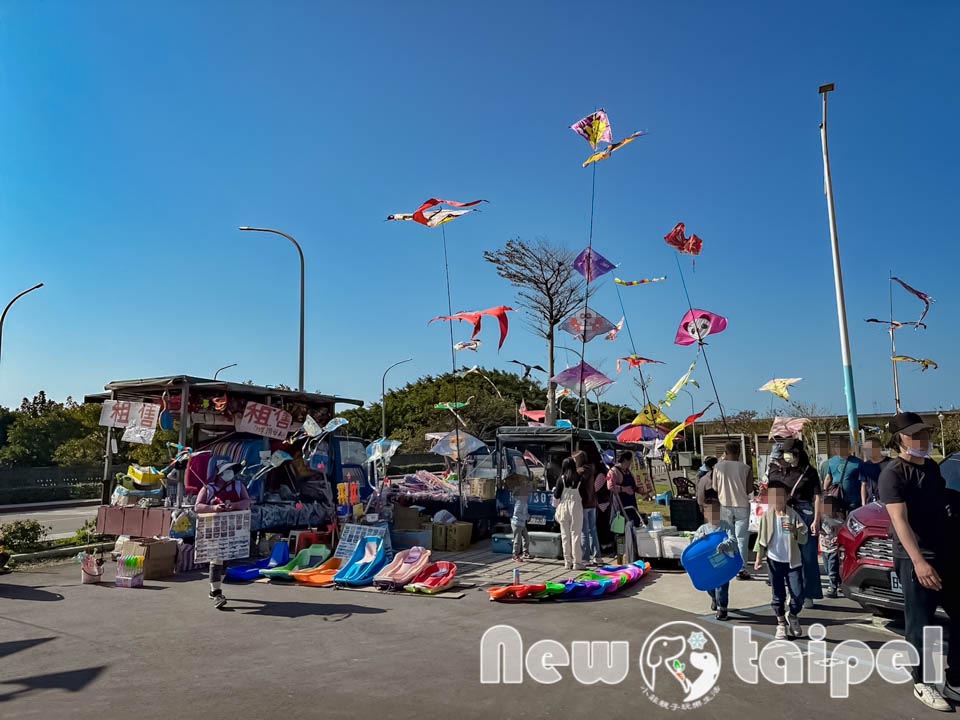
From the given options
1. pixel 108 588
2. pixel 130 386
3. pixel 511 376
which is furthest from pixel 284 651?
pixel 511 376

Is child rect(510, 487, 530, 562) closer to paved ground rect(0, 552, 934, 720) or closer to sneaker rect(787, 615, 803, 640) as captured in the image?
paved ground rect(0, 552, 934, 720)

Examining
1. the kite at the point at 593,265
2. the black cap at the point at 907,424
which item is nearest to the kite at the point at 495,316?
the kite at the point at 593,265

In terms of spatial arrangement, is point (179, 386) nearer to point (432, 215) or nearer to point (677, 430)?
point (432, 215)

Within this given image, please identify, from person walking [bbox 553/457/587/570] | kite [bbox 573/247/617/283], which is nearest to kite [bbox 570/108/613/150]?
kite [bbox 573/247/617/283]

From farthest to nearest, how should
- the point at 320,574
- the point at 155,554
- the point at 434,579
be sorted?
the point at 155,554
the point at 320,574
the point at 434,579

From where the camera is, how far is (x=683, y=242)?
17.0m

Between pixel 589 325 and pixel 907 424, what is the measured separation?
42.0 feet

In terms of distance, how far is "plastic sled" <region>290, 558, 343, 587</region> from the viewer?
9766 millimetres

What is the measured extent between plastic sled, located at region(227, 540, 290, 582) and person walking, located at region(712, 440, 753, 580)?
22.4 ft

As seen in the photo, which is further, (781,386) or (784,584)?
(781,386)

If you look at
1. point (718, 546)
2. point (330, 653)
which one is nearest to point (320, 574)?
point (330, 653)

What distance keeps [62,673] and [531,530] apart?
819cm

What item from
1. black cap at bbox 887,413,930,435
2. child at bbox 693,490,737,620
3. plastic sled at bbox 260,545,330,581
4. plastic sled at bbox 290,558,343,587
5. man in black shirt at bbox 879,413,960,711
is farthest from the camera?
plastic sled at bbox 260,545,330,581

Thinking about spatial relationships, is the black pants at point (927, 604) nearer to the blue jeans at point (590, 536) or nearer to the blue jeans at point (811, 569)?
the blue jeans at point (811, 569)
